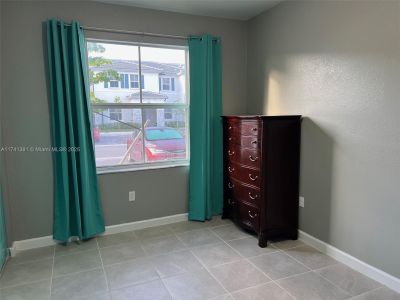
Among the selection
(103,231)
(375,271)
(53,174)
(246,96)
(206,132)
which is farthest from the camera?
(246,96)

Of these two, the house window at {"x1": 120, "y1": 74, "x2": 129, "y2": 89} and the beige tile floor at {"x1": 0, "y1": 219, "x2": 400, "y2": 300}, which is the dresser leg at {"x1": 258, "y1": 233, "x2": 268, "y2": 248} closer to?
the beige tile floor at {"x1": 0, "y1": 219, "x2": 400, "y2": 300}

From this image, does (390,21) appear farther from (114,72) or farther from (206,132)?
(114,72)

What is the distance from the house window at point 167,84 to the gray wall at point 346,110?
46.4 inches

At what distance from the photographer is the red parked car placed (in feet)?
10.8

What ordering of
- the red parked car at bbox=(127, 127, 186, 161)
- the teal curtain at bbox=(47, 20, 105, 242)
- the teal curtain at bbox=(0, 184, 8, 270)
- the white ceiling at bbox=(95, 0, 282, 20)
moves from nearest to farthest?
the teal curtain at bbox=(0, 184, 8, 270)
the teal curtain at bbox=(47, 20, 105, 242)
the white ceiling at bbox=(95, 0, 282, 20)
the red parked car at bbox=(127, 127, 186, 161)

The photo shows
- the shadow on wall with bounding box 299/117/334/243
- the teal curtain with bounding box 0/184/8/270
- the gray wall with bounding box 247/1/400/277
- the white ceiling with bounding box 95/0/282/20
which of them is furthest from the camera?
the white ceiling with bounding box 95/0/282/20

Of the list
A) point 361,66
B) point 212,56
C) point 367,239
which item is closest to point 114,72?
point 212,56

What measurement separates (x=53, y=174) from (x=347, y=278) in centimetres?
282

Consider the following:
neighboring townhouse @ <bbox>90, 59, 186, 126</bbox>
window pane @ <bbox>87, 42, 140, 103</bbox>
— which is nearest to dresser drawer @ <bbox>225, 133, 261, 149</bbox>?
neighboring townhouse @ <bbox>90, 59, 186, 126</bbox>

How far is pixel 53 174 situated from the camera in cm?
286

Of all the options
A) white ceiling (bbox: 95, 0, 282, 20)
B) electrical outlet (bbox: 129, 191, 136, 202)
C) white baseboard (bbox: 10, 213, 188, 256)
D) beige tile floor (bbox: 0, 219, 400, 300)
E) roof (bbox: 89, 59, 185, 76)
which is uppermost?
white ceiling (bbox: 95, 0, 282, 20)

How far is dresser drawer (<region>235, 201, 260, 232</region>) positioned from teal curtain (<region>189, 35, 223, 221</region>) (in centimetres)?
46

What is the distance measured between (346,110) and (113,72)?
234 centimetres

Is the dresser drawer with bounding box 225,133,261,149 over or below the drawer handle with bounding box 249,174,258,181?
over
